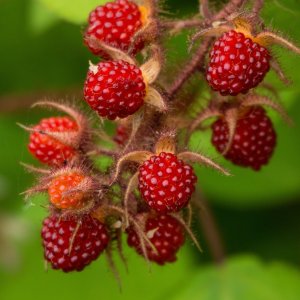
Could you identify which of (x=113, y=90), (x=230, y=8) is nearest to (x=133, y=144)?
(x=113, y=90)

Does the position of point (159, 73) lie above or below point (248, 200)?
above

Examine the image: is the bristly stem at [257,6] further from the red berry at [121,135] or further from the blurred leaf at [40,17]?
the blurred leaf at [40,17]

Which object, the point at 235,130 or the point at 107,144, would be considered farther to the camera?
the point at 107,144

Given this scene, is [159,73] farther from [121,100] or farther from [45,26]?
[45,26]

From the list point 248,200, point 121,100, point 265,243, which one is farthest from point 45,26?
point 121,100

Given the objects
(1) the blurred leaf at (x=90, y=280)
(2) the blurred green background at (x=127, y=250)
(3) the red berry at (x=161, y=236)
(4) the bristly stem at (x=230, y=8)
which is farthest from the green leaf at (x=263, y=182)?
(4) the bristly stem at (x=230, y=8)

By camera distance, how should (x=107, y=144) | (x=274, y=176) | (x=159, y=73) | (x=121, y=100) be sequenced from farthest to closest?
1. (x=274, y=176)
2. (x=107, y=144)
3. (x=159, y=73)
4. (x=121, y=100)
